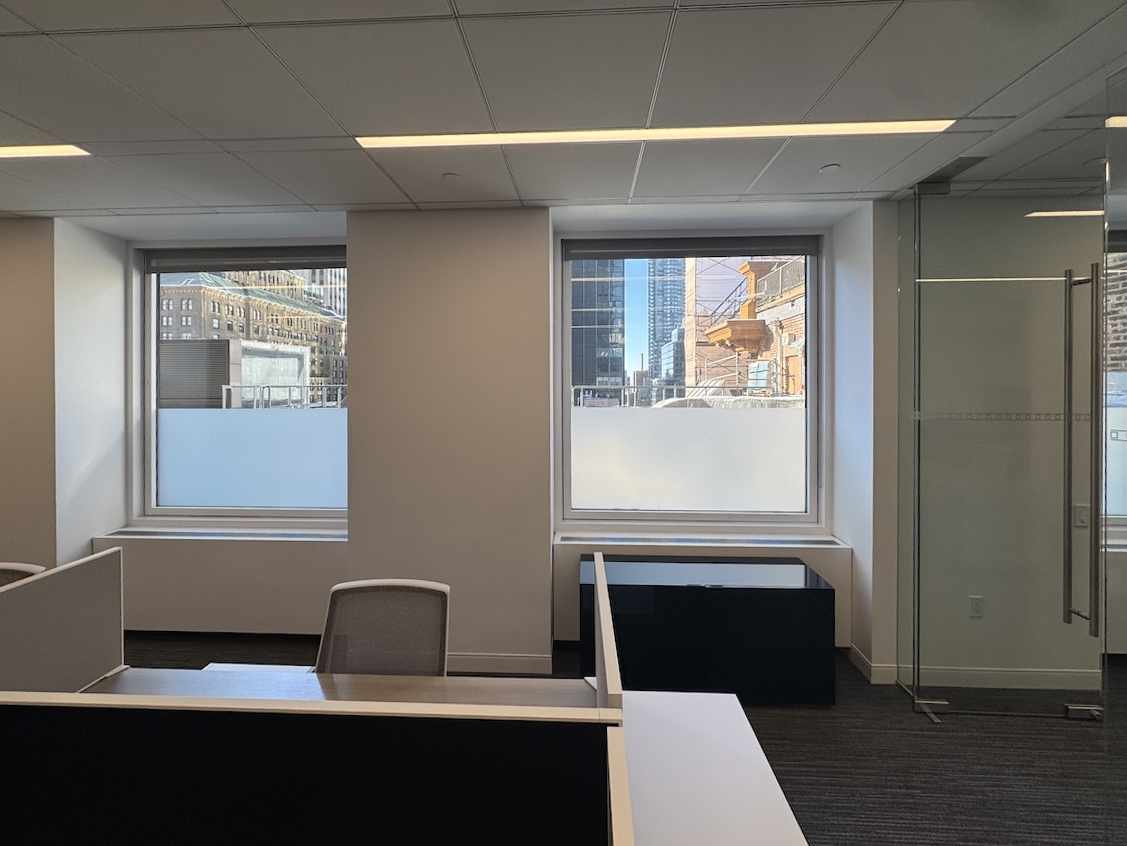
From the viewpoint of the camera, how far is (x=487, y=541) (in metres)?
3.41

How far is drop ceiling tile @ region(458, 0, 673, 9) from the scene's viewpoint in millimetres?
1572

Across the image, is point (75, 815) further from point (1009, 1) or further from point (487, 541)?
point (1009, 1)

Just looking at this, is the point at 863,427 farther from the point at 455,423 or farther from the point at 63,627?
the point at 63,627

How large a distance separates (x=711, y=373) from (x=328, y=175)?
2548 mm

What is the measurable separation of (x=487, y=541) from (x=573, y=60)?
2.45m

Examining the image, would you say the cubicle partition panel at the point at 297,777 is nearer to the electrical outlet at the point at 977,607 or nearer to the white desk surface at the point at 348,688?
the white desk surface at the point at 348,688

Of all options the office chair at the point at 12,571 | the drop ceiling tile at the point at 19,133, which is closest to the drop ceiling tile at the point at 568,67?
the drop ceiling tile at the point at 19,133

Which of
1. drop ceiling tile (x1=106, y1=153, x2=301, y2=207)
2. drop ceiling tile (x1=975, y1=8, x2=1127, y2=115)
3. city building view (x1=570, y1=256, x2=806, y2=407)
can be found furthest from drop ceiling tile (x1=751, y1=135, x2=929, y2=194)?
drop ceiling tile (x1=106, y1=153, x2=301, y2=207)

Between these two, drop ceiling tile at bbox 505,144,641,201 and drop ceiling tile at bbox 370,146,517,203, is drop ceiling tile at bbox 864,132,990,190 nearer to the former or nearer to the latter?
drop ceiling tile at bbox 505,144,641,201

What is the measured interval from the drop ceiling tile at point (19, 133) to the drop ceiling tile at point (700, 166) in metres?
2.45

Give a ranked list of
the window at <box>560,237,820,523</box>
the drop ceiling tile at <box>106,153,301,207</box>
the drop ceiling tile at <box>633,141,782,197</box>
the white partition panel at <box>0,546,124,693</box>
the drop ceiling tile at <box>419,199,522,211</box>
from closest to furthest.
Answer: the white partition panel at <box>0,546,124,693</box> → the drop ceiling tile at <box>633,141,782,197</box> → the drop ceiling tile at <box>106,153,301,207</box> → the drop ceiling tile at <box>419,199,522,211</box> → the window at <box>560,237,820,523</box>

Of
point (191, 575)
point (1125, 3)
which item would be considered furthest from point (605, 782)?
point (191, 575)

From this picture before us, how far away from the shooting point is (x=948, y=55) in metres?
1.82

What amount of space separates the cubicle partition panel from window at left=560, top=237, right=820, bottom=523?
307cm
